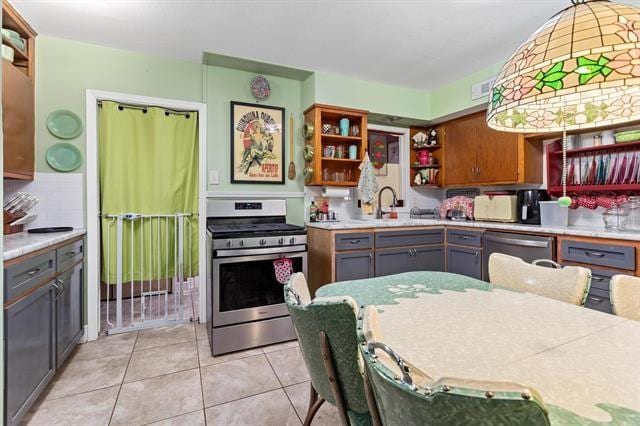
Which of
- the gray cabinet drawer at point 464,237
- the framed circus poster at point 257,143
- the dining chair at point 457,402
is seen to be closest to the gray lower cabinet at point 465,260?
the gray cabinet drawer at point 464,237

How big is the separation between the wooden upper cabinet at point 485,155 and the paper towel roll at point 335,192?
4.42ft

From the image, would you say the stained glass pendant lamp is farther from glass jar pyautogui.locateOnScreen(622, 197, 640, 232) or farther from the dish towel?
the dish towel

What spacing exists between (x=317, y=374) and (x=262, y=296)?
61.7 inches

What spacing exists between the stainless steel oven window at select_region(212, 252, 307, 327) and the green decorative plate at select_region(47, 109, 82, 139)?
5.20 feet

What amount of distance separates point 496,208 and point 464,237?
0.42 meters

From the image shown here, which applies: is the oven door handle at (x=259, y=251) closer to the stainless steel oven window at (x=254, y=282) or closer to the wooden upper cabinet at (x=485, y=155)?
the stainless steel oven window at (x=254, y=282)

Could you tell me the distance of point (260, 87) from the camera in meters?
3.12

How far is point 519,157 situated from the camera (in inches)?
120

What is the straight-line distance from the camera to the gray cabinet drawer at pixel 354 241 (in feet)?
9.23

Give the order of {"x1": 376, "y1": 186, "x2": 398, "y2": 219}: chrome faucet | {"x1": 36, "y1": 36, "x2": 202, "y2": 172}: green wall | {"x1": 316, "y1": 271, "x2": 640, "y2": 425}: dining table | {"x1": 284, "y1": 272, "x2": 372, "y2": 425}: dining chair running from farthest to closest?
{"x1": 376, "y1": 186, "x2": 398, "y2": 219}: chrome faucet, {"x1": 36, "y1": 36, "x2": 202, "y2": 172}: green wall, {"x1": 284, "y1": 272, "x2": 372, "y2": 425}: dining chair, {"x1": 316, "y1": 271, "x2": 640, "y2": 425}: dining table

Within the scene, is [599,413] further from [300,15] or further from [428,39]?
[428,39]

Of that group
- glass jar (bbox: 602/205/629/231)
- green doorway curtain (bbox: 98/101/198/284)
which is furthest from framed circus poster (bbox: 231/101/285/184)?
glass jar (bbox: 602/205/629/231)

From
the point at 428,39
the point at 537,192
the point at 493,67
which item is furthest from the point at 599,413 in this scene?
the point at 493,67

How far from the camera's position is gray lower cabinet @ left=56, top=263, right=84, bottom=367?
1.97 m
